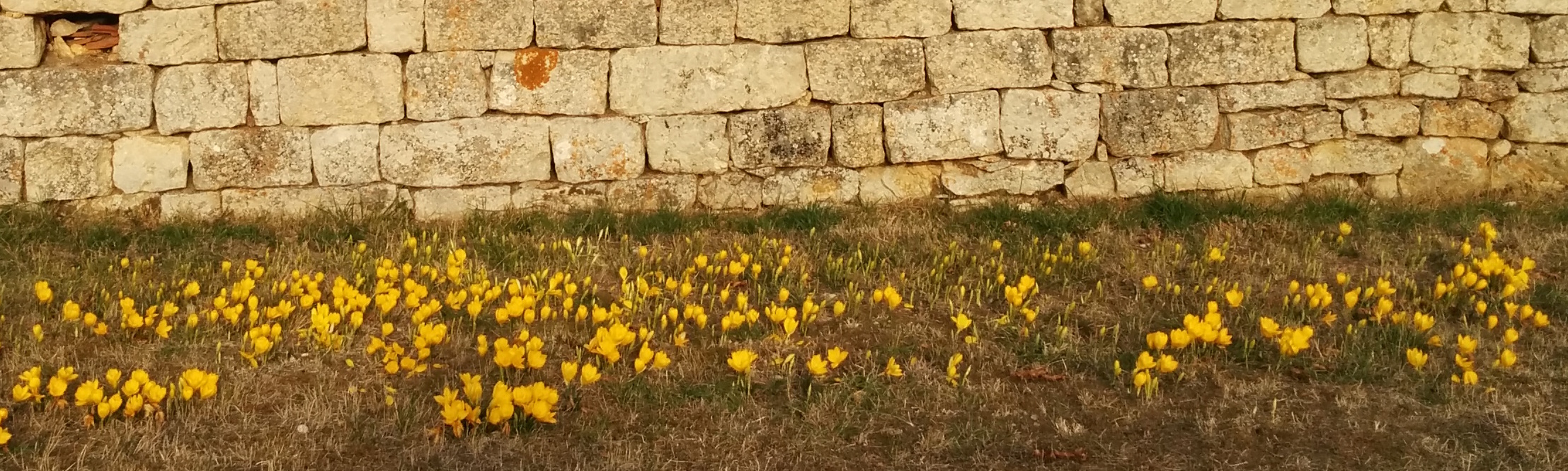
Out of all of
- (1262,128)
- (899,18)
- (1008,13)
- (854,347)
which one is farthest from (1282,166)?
(854,347)

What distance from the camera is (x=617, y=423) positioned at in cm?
318

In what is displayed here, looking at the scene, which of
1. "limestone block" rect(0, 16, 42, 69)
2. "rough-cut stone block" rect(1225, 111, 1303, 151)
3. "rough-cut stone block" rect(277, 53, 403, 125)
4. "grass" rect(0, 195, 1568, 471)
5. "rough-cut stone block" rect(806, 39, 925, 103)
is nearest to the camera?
"grass" rect(0, 195, 1568, 471)

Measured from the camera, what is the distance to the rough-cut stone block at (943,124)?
18.7 ft

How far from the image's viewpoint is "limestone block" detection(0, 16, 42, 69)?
5449mm

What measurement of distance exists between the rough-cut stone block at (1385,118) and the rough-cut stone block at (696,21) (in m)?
3.27

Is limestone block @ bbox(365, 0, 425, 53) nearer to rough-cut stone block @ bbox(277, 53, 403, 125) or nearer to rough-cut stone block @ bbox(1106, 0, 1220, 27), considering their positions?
rough-cut stone block @ bbox(277, 53, 403, 125)

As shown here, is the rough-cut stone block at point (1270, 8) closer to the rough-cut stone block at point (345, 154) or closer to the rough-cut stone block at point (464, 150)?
the rough-cut stone block at point (464, 150)

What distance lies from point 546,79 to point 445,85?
51 cm

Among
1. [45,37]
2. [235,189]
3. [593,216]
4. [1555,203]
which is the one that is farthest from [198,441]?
[1555,203]

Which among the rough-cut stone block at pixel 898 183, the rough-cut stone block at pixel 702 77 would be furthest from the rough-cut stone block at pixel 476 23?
the rough-cut stone block at pixel 898 183

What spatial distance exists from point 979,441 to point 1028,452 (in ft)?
0.45

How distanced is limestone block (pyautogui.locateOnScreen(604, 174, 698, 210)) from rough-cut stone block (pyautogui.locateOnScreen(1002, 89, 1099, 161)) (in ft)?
5.51

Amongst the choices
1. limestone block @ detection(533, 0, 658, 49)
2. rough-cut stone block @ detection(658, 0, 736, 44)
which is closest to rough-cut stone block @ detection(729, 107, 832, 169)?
rough-cut stone block @ detection(658, 0, 736, 44)

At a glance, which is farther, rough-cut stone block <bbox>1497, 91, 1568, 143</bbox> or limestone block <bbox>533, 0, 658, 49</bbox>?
rough-cut stone block <bbox>1497, 91, 1568, 143</bbox>
